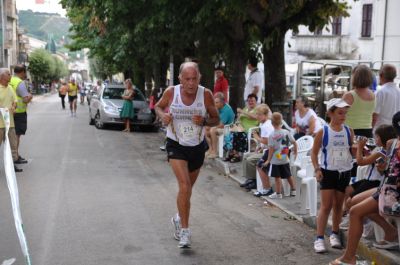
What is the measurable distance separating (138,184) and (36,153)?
182 inches

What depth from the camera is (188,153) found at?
237 inches

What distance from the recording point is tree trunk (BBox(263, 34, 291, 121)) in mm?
12258

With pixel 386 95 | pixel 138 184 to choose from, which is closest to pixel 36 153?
pixel 138 184

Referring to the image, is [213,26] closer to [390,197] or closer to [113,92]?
[113,92]

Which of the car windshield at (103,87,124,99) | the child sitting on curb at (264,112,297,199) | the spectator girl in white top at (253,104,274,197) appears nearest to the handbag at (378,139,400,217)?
the child sitting on curb at (264,112,297,199)

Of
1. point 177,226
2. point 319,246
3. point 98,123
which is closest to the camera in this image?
point 319,246

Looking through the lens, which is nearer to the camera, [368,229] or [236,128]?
[368,229]

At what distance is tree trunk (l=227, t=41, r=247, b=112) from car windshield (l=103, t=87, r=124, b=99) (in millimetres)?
5721

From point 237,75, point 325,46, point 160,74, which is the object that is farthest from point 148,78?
point 237,75

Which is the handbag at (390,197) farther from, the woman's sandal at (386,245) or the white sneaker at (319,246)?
the white sneaker at (319,246)

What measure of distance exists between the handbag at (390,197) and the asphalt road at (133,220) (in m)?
1.13

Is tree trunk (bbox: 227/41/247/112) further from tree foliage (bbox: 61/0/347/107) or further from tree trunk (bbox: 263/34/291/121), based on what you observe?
tree trunk (bbox: 263/34/291/121)

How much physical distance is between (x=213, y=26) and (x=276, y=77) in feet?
11.6

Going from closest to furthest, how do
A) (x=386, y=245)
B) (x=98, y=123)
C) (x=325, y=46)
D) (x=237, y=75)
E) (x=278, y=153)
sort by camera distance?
(x=386, y=245) → (x=278, y=153) → (x=237, y=75) → (x=98, y=123) → (x=325, y=46)
